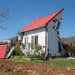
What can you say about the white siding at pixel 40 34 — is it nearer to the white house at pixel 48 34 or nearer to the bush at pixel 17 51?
the white house at pixel 48 34

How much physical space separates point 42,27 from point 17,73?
43.4ft

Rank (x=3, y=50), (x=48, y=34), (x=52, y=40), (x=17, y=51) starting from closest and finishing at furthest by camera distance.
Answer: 1. (x=48, y=34)
2. (x=52, y=40)
3. (x=17, y=51)
4. (x=3, y=50)

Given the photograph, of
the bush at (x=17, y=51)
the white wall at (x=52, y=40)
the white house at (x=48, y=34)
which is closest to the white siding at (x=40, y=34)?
the white house at (x=48, y=34)

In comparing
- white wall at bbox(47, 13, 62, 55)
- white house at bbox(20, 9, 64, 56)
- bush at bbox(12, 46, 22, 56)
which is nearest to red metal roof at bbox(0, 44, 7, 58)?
bush at bbox(12, 46, 22, 56)

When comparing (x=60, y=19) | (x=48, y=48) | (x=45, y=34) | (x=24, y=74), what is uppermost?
(x=60, y=19)

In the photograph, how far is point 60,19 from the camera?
975 inches

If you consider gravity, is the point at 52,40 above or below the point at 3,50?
above

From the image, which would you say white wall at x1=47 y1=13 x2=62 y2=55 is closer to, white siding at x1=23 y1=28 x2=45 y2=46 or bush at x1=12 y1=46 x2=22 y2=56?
white siding at x1=23 y1=28 x2=45 y2=46

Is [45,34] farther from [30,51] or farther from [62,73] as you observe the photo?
[62,73]

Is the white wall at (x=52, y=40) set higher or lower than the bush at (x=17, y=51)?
higher

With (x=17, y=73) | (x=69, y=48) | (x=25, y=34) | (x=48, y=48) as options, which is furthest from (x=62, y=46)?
(x=17, y=73)

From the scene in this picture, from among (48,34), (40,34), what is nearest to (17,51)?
(40,34)

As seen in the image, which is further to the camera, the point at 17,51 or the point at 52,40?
the point at 17,51

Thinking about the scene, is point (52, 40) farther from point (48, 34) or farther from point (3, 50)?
point (3, 50)
